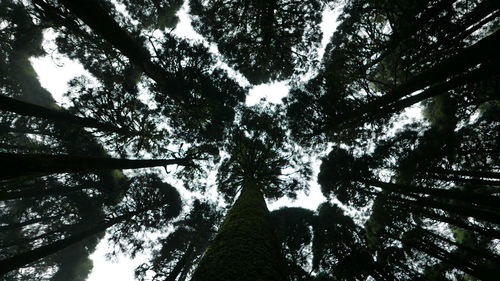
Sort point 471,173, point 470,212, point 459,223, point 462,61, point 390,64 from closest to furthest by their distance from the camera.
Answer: point 462,61, point 470,212, point 471,173, point 459,223, point 390,64

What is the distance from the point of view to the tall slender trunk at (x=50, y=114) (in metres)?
6.39

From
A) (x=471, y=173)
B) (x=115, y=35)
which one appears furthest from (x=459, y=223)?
(x=115, y=35)

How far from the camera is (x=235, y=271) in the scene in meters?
2.50

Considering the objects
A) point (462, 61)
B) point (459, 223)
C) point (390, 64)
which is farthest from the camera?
point (390, 64)

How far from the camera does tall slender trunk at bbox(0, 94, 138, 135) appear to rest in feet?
20.9

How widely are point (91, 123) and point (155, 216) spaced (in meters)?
8.89

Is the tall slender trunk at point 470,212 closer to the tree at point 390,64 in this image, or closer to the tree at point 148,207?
the tree at point 390,64

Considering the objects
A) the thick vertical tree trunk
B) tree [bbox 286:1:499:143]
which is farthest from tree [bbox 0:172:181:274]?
the thick vertical tree trunk

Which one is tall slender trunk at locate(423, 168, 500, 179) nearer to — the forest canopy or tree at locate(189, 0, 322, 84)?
the forest canopy

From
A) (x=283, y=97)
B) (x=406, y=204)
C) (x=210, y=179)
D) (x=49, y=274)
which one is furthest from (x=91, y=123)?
(x=49, y=274)

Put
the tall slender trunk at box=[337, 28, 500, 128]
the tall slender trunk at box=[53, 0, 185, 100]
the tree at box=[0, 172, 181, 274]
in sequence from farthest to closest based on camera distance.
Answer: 1. the tree at box=[0, 172, 181, 274]
2. the tall slender trunk at box=[53, 0, 185, 100]
3. the tall slender trunk at box=[337, 28, 500, 128]

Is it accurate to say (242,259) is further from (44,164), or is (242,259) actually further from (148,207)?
(148,207)

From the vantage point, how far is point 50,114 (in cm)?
886

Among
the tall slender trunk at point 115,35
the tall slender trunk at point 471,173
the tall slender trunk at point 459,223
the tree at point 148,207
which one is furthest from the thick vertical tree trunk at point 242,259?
the tree at point 148,207
